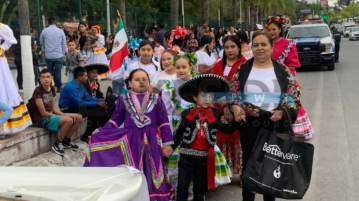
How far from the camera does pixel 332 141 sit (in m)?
7.10

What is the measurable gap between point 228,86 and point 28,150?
277 cm

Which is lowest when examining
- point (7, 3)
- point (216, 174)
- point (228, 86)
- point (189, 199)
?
point (189, 199)

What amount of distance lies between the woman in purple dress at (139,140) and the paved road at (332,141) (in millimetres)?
807

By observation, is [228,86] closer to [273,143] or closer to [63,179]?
[273,143]

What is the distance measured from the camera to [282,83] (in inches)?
161

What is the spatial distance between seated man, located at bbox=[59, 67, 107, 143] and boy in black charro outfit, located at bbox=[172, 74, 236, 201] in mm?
2476

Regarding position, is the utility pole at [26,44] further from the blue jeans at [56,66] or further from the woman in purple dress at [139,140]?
the woman in purple dress at [139,140]

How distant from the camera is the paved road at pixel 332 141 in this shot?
5141mm

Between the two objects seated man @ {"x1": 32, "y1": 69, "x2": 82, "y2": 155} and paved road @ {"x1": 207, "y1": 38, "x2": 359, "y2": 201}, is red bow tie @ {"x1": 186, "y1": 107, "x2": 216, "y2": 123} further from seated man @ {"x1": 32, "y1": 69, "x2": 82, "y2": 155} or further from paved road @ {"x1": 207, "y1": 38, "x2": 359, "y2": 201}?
seated man @ {"x1": 32, "y1": 69, "x2": 82, "y2": 155}

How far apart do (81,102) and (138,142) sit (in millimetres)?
2245

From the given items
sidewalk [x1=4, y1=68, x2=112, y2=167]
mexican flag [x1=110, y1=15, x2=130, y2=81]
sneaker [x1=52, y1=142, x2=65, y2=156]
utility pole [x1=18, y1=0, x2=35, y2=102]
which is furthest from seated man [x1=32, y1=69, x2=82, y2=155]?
utility pole [x1=18, y1=0, x2=35, y2=102]

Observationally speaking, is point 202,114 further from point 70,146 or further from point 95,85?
point 95,85

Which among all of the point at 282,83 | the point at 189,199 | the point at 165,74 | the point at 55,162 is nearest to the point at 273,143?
the point at 282,83

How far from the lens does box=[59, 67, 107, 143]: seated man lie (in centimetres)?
664
